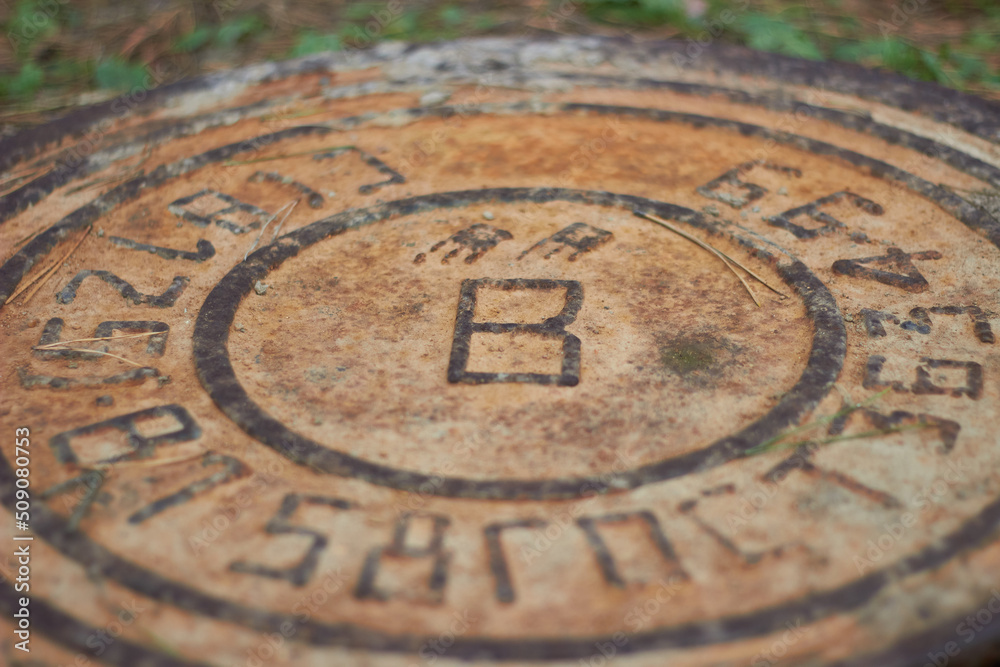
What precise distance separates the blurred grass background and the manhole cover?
0.92 m

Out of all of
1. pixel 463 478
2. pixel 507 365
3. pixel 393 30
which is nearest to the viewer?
pixel 463 478

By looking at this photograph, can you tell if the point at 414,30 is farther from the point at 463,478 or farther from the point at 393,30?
the point at 463,478

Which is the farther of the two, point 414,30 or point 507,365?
point 414,30

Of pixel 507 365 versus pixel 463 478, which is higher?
pixel 507 365

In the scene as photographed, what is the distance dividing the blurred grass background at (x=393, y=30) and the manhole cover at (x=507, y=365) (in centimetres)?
92

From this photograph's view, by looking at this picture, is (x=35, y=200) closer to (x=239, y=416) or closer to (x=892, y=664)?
(x=239, y=416)

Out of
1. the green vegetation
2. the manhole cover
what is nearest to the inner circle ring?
the manhole cover

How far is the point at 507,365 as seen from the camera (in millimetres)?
2020

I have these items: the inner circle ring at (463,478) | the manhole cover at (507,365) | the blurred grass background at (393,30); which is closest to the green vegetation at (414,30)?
the blurred grass background at (393,30)

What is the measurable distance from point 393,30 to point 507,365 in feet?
8.86

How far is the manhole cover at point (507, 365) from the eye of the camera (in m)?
1.46

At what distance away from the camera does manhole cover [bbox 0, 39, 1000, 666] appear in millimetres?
1457

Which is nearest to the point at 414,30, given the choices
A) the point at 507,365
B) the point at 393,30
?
the point at 393,30

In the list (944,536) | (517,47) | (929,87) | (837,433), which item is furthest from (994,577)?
(517,47)
